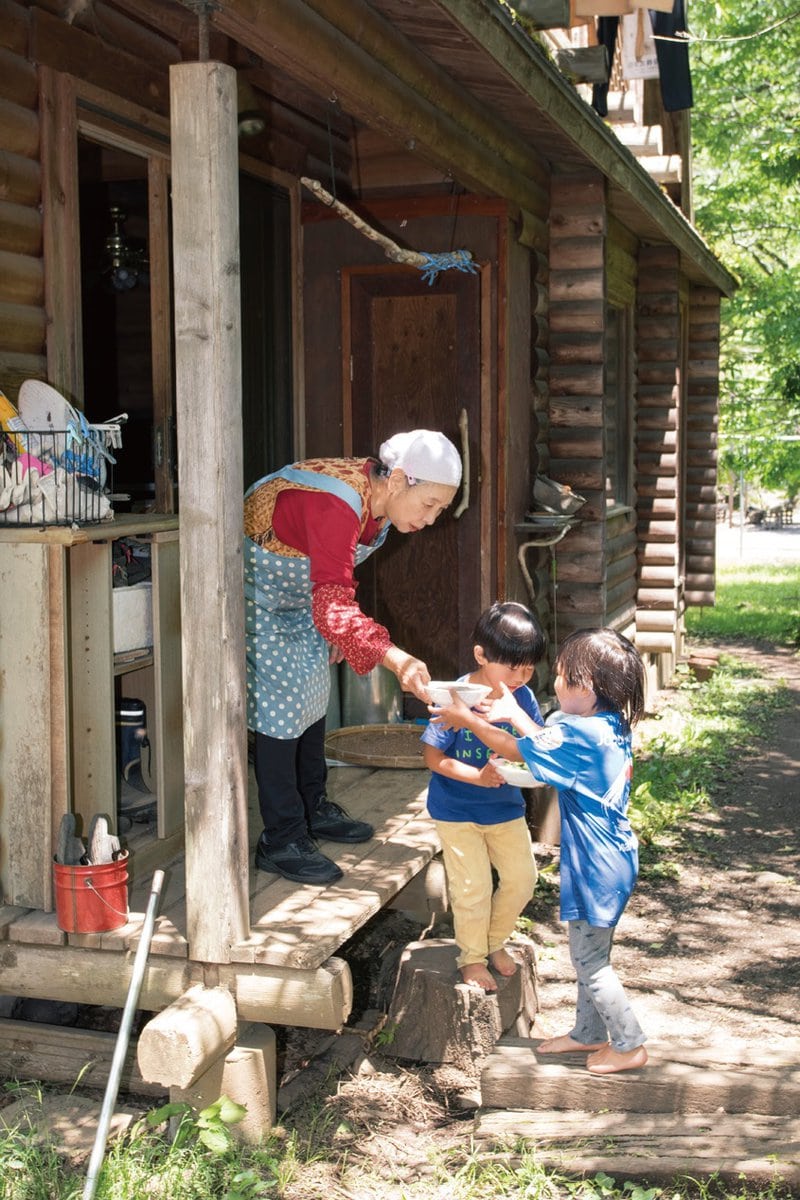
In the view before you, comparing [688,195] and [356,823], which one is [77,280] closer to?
[356,823]

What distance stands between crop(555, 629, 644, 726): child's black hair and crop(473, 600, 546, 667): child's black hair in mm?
136

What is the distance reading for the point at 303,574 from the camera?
14.9 feet

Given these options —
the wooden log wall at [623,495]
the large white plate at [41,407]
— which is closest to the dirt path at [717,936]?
the wooden log wall at [623,495]

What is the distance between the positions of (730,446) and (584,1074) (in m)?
16.9

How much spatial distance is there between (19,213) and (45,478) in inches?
47.6

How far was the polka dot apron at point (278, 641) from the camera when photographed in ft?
14.9

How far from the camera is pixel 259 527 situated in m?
4.59

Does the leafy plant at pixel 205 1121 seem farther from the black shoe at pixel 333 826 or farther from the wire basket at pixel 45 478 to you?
the wire basket at pixel 45 478

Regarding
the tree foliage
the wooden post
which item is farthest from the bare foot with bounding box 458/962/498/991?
the tree foliage

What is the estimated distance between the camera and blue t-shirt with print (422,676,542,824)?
4.44 m

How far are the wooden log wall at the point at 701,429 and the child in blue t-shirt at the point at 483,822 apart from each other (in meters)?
10.5

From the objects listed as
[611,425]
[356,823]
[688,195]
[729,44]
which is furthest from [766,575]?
[356,823]

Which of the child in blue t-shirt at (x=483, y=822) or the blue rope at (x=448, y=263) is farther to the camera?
the blue rope at (x=448, y=263)

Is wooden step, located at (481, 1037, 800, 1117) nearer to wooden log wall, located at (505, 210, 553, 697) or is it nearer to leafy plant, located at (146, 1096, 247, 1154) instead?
leafy plant, located at (146, 1096, 247, 1154)
